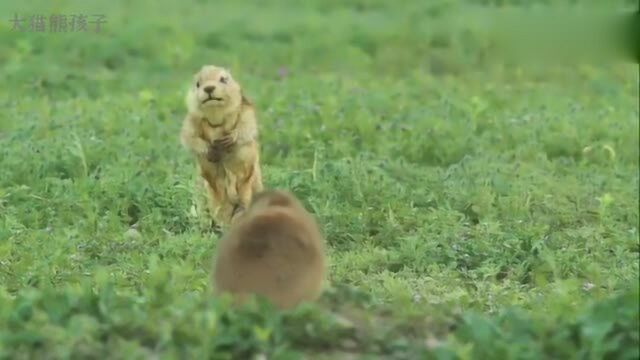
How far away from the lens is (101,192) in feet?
26.6

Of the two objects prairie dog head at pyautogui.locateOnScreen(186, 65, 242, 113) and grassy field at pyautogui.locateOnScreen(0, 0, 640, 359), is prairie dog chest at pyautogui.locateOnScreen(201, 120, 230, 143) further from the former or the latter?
grassy field at pyautogui.locateOnScreen(0, 0, 640, 359)

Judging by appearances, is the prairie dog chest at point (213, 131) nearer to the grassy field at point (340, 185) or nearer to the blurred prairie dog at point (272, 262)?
the grassy field at point (340, 185)

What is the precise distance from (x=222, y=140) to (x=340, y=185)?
3.61ft

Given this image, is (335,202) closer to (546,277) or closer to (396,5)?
(546,277)

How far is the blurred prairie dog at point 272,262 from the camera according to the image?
4805 mm

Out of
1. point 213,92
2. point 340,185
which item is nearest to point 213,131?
point 213,92

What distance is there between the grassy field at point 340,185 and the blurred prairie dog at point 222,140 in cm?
21

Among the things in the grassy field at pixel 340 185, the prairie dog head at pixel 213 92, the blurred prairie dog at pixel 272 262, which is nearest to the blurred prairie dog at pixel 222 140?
the prairie dog head at pixel 213 92

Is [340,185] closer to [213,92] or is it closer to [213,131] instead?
Result: [213,131]

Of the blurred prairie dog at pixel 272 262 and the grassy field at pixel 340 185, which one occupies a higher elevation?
the blurred prairie dog at pixel 272 262

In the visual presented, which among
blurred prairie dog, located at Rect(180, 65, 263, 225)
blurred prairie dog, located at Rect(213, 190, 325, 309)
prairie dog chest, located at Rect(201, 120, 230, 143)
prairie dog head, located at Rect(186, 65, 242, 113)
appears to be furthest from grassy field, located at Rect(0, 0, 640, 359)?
prairie dog head, located at Rect(186, 65, 242, 113)

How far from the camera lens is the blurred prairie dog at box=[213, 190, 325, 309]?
4805 millimetres

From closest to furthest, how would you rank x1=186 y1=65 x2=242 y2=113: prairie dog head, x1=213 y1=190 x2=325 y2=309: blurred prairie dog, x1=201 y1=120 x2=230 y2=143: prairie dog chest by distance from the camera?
x1=213 y1=190 x2=325 y2=309: blurred prairie dog, x1=186 y1=65 x2=242 y2=113: prairie dog head, x1=201 y1=120 x2=230 y2=143: prairie dog chest

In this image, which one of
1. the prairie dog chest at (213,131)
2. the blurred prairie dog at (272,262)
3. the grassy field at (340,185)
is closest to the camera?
the grassy field at (340,185)
